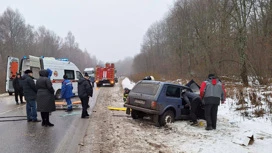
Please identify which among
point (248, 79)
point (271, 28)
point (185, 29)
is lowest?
point (248, 79)

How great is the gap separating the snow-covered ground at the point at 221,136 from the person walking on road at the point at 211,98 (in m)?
0.35

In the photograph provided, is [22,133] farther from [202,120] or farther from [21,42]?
[21,42]

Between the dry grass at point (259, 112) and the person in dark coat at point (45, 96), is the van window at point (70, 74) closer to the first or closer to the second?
the person in dark coat at point (45, 96)

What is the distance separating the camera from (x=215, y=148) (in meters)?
5.78

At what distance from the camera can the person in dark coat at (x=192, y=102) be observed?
8.37 meters

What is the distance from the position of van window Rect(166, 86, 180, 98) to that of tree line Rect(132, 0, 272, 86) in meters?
7.53

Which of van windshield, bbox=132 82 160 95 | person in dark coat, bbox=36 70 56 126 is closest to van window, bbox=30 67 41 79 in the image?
person in dark coat, bbox=36 70 56 126

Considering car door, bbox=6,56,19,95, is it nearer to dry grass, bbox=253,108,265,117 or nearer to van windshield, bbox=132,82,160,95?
van windshield, bbox=132,82,160,95

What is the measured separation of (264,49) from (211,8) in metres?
11.2

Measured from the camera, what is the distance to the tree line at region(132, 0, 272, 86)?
1518 cm

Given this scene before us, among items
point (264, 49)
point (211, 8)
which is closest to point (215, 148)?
point (264, 49)

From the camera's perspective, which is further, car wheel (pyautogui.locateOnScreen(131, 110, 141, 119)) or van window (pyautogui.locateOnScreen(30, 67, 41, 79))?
van window (pyautogui.locateOnScreen(30, 67, 41, 79))

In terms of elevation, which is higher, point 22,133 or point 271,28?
point 271,28

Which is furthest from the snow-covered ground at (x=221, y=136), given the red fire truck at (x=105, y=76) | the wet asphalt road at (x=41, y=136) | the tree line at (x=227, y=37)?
the red fire truck at (x=105, y=76)
